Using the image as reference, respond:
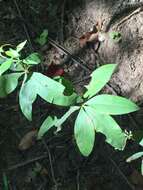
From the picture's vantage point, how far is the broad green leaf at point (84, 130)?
1.49 m

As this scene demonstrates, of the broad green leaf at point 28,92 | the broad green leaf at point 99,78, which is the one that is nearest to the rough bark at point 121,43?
the broad green leaf at point 99,78

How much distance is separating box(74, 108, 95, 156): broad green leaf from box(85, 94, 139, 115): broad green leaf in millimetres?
47

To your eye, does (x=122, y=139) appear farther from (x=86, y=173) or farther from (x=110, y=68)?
(x=86, y=173)

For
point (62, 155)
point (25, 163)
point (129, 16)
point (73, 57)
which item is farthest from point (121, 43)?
point (25, 163)

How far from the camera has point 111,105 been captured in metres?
1.51

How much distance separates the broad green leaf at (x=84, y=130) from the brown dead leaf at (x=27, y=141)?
1.14m

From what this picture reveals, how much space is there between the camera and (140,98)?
263 cm

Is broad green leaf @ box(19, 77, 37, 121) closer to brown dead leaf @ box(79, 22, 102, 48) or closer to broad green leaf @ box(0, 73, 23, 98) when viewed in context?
broad green leaf @ box(0, 73, 23, 98)

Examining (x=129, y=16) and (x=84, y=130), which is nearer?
(x=84, y=130)

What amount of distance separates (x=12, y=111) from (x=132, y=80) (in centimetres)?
79

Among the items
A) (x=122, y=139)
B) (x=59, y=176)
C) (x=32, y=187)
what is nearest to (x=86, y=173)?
(x=59, y=176)

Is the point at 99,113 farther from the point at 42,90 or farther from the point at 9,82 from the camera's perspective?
the point at 9,82

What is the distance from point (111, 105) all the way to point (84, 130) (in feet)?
0.42

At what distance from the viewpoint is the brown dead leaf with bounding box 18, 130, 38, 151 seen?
103 inches
